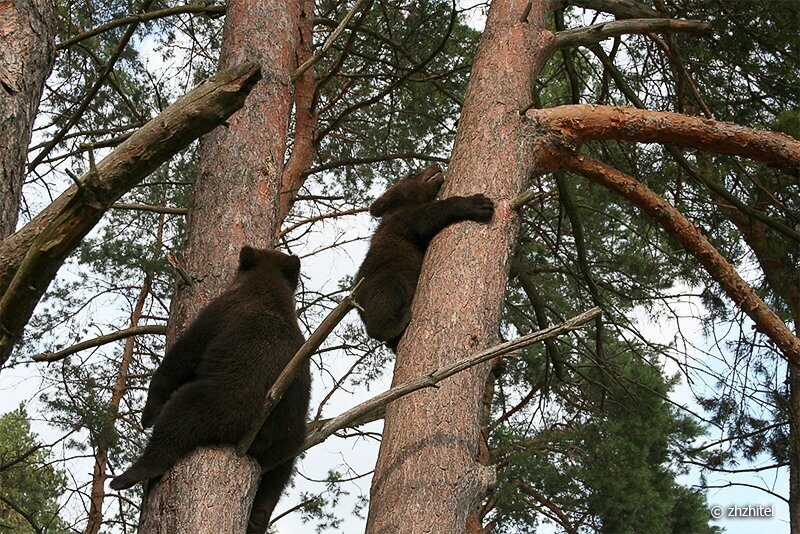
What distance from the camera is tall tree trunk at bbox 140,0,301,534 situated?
3.90m

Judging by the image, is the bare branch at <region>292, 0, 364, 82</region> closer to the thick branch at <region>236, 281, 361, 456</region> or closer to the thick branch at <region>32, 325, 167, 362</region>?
the thick branch at <region>32, 325, 167, 362</region>

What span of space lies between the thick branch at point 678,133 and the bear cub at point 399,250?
1.05 metres

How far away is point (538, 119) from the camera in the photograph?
530cm

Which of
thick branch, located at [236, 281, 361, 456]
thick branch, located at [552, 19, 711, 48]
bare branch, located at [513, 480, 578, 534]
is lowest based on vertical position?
thick branch, located at [236, 281, 361, 456]

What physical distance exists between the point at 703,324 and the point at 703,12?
10.0ft

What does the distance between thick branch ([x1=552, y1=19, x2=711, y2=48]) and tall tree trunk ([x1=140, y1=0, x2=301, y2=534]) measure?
192cm

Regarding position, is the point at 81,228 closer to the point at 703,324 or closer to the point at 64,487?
Result: the point at 703,324

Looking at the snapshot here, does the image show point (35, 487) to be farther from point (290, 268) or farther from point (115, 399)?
point (290, 268)

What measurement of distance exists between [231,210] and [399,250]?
1605 mm

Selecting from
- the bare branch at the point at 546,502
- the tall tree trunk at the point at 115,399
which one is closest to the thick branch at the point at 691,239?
the tall tree trunk at the point at 115,399

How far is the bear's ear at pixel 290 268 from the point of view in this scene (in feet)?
17.7

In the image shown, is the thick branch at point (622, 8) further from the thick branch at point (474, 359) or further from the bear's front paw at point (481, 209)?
the thick branch at point (474, 359)

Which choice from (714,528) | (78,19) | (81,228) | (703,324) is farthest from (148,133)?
(714,528)

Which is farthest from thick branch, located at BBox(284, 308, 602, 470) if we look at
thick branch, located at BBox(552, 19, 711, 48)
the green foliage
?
the green foliage
